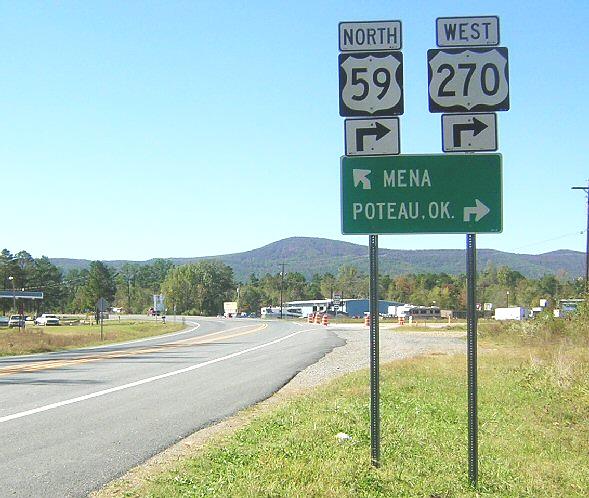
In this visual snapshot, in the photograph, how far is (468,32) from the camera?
747 centimetres

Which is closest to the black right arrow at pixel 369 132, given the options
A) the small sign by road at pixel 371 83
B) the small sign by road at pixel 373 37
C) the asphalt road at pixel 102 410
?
the small sign by road at pixel 371 83

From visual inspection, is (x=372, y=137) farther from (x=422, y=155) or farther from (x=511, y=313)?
(x=511, y=313)

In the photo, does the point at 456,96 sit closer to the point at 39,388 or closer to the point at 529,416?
Answer: the point at 529,416

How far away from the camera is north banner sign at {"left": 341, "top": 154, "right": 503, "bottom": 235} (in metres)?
7.48

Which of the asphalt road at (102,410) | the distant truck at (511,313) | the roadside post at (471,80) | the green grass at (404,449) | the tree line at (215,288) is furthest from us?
the tree line at (215,288)

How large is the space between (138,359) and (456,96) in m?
20.5

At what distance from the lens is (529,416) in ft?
40.0

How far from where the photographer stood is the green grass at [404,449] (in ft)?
22.7

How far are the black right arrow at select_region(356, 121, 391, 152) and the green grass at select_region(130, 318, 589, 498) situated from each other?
9.91ft

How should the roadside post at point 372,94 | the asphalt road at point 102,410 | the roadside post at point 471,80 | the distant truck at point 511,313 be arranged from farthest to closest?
the distant truck at point 511,313 < the asphalt road at point 102,410 < the roadside post at point 372,94 < the roadside post at point 471,80

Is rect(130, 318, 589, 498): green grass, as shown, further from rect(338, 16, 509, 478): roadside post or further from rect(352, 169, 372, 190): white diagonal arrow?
rect(352, 169, 372, 190): white diagonal arrow

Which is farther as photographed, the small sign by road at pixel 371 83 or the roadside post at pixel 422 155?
the small sign by road at pixel 371 83

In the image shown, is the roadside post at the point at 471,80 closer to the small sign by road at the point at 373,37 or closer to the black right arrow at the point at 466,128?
the black right arrow at the point at 466,128

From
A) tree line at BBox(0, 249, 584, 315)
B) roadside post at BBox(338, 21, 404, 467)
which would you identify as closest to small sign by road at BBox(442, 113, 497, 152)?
roadside post at BBox(338, 21, 404, 467)
